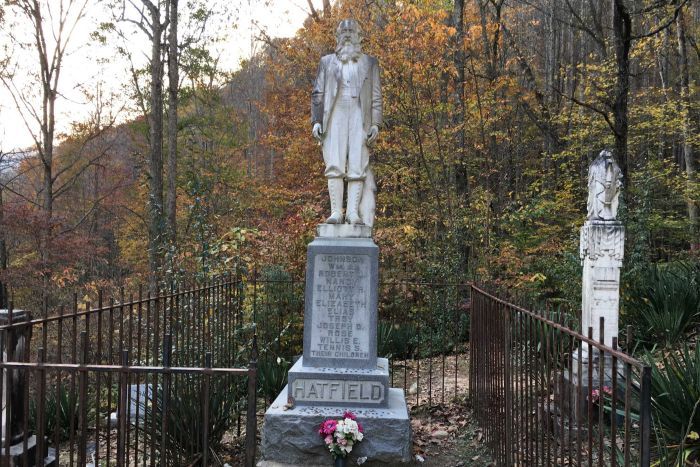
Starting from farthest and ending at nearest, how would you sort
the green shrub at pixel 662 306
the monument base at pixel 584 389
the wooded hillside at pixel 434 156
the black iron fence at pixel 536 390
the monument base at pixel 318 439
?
the wooded hillside at pixel 434 156 → the green shrub at pixel 662 306 → the monument base at pixel 318 439 → the black iron fence at pixel 536 390 → the monument base at pixel 584 389

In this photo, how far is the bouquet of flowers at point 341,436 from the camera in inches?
177

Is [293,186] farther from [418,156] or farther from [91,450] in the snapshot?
[91,450]

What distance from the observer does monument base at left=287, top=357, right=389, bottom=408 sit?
5.01 metres

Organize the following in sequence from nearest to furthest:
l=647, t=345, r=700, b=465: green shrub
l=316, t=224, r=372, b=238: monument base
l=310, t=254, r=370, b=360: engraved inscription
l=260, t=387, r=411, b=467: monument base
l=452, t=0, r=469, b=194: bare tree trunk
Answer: l=647, t=345, r=700, b=465: green shrub → l=260, t=387, r=411, b=467: monument base → l=310, t=254, r=370, b=360: engraved inscription → l=316, t=224, r=372, b=238: monument base → l=452, t=0, r=469, b=194: bare tree trunk

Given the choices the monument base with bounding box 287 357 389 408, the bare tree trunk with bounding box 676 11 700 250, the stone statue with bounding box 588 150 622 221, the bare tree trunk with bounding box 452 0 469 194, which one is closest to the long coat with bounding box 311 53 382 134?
the monument base with bounding box 287 357 389 408

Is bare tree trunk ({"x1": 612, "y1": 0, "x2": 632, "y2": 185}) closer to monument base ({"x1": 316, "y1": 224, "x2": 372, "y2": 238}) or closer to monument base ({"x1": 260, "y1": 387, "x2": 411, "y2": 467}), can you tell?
monument base ({"x1": 316, "y1": 224, "x2": 372, "y2": 238})

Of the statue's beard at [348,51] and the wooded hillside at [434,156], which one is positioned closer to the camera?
the statue's beard at [348,51]

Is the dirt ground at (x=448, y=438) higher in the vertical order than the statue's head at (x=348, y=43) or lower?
lower

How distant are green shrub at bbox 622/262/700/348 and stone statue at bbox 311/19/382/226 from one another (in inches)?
202

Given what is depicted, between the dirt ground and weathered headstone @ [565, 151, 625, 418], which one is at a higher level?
weathered headstone @ [565, 151, 625, 418]

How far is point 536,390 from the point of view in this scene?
127 inches

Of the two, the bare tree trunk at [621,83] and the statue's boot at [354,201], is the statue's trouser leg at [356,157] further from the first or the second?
the bare tree trunk at [621,83]

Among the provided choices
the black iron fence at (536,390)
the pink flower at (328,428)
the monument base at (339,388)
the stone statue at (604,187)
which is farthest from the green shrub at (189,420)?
the stone statue at (604,187)

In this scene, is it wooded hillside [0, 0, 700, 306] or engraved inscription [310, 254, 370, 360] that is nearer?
engraved inscription [310, 254, 370, 360]
